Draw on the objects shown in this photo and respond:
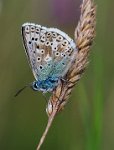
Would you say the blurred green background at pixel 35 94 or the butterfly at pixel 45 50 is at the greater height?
the butterfly at pixel 45 50

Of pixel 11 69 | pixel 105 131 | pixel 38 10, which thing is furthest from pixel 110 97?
pixel 38 10

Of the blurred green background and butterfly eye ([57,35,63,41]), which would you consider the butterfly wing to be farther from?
the blurred green background

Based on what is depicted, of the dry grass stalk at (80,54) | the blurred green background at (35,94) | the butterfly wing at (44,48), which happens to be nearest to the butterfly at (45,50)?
the butterfly wing at (44,48)

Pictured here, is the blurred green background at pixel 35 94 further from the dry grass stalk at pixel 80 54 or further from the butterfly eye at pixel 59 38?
the dry grass stalk at pixel 80 54

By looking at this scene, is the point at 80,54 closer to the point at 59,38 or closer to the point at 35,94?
the point at 59,38

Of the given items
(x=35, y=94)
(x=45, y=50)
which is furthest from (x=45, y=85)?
(x=35, y=94)

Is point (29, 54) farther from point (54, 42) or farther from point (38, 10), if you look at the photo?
point (38, 10)

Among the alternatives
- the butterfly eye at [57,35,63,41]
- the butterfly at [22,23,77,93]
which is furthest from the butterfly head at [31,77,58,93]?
the butterfly eye at [57,35,63,41]

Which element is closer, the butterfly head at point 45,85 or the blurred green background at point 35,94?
the butterfly head at point 45,85
